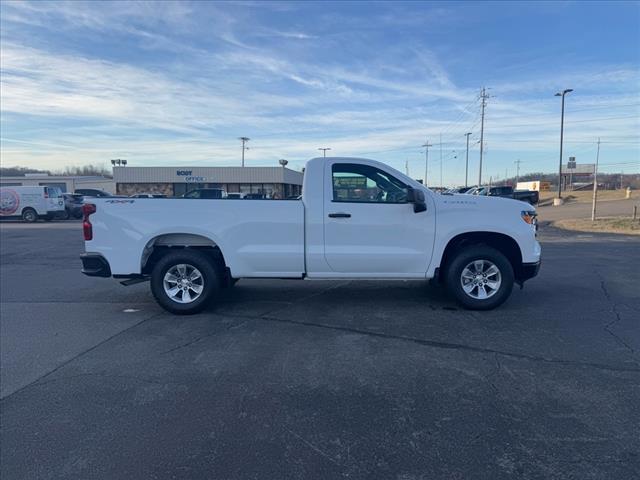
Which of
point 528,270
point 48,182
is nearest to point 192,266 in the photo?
point 528,270

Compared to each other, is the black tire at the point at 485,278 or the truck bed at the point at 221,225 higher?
the truck bed at the point at 221,225

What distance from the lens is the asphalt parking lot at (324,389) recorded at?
9.31 feet

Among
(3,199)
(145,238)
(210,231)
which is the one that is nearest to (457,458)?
(210,231)

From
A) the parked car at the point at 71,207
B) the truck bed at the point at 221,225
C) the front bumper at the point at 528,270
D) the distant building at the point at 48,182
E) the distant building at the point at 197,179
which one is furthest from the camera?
the distant building at the point at 48,182

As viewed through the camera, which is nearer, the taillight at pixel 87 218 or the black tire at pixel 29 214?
the taillight at pixel 87 218

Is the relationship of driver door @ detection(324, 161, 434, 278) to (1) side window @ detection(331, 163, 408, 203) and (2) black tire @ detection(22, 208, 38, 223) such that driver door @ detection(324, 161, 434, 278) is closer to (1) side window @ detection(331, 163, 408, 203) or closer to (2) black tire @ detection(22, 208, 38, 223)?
(1) side window @ detection(331, 163, 408, 203)

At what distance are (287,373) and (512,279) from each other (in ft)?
12.0

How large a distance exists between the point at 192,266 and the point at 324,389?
3.08 meters

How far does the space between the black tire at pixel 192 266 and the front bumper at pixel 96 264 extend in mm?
664

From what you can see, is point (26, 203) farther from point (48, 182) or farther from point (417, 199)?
point (48, 182)

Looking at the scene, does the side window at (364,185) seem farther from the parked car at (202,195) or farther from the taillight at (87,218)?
the taillight at (87,218)

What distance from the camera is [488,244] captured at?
6.34 metres

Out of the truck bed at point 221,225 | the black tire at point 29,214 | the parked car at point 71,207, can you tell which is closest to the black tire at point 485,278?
the truck bed at point 221,225

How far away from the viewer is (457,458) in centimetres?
283
